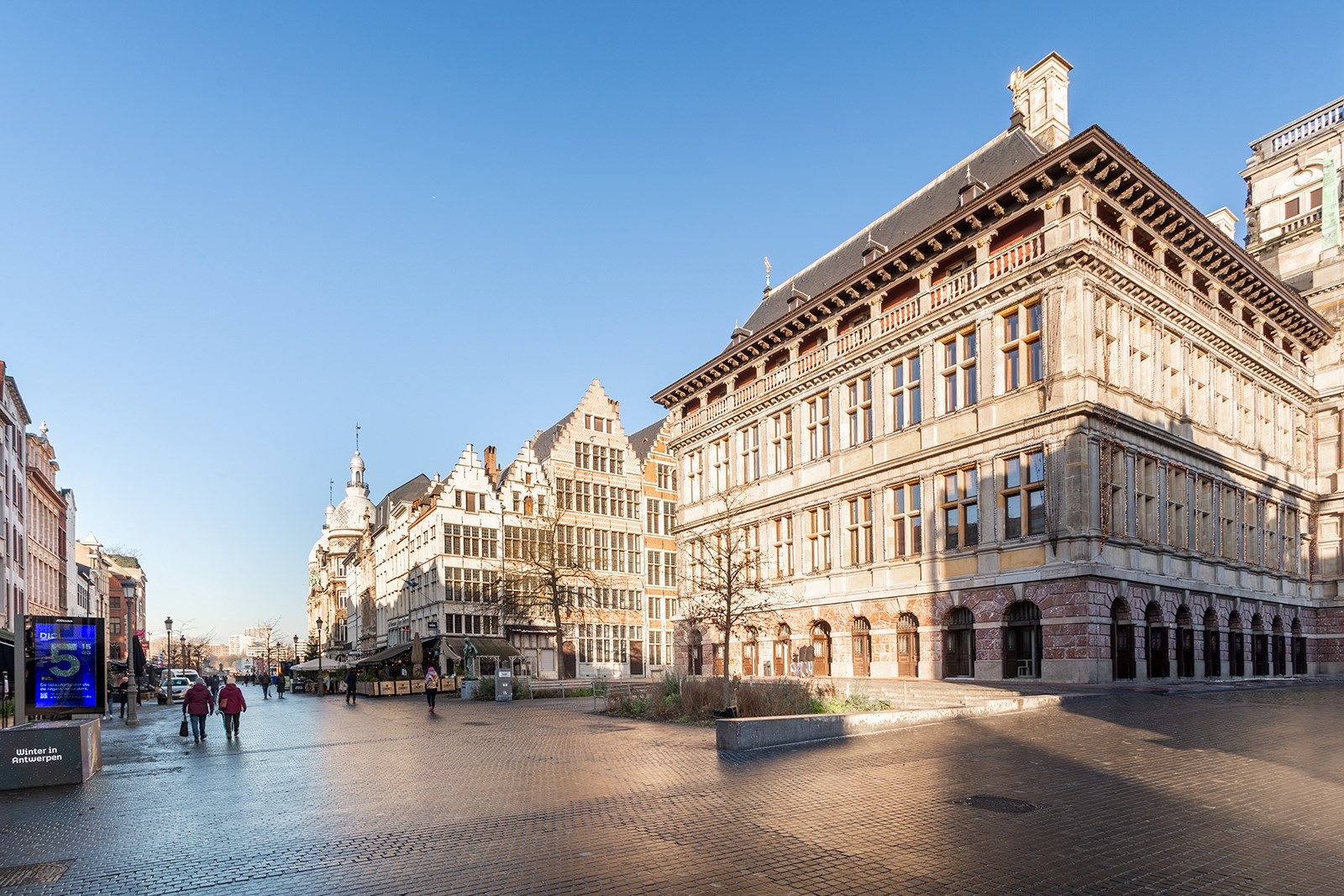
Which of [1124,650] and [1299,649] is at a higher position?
[1124,650]

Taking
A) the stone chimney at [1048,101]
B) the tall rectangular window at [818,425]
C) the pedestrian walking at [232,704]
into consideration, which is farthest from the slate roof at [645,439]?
the pedestrian walking at [232,704]

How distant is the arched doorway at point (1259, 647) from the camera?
3703 cm

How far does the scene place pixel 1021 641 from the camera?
102 feet

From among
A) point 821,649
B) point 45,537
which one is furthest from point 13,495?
point 821,649

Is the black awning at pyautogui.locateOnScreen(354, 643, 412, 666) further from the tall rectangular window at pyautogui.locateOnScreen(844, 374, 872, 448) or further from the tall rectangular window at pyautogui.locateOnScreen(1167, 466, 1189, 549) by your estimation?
the tall rectangular window at pyautogui.locateOnScreen(1167, 466, 1189, 549)

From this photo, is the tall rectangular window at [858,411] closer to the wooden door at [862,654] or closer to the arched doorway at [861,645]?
the arched doorway at [861,645]

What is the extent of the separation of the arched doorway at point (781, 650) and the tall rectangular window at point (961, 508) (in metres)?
10.6

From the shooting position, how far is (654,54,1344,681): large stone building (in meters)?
29.9

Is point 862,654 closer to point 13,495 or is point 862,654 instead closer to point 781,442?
point 781,442

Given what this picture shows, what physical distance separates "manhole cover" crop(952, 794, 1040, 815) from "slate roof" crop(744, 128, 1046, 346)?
28.0m

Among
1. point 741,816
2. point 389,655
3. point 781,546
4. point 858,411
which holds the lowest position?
point 389,655

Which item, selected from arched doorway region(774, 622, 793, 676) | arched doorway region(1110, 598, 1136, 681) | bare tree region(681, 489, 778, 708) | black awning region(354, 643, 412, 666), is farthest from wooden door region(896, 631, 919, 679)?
black awning region(354, 643, 412, 666)

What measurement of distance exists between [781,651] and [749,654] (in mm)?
2645

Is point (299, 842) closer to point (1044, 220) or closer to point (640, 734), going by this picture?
point (640, 734)
